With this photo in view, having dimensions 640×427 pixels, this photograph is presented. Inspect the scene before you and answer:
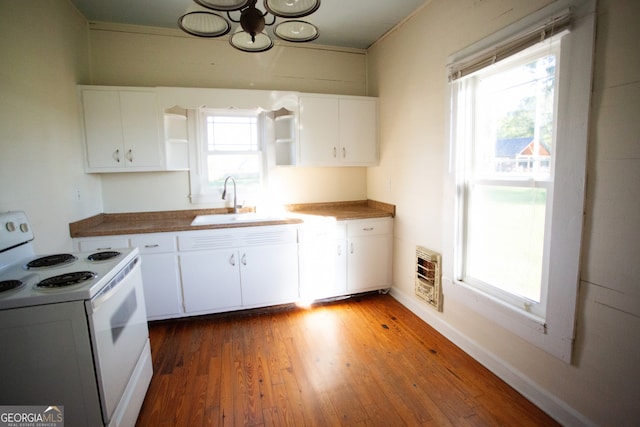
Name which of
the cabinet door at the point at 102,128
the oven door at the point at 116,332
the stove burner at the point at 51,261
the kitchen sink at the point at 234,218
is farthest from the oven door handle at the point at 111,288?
the cabinet door at the point at 102,128

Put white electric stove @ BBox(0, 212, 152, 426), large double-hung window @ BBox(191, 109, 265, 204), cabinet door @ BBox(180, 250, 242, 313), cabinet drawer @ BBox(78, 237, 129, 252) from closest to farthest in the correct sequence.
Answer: white electric stove @ BBox(0, 212, 152, 426) → cabinet drawer @ BBox(78, 237, 129, 252) → cabinet door @ BBox(180, 250, 242, 313) → large double-hung window @ BBox(191, 109, 265, 204)

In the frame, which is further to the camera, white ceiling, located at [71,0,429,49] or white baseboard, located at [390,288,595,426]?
white ceiling, located at [71,0,429,49]

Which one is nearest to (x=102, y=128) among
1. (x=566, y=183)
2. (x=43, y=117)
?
(x=43, y=117)

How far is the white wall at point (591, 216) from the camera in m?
1.36

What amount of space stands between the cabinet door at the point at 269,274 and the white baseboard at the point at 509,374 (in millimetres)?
1209

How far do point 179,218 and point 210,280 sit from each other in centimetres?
79

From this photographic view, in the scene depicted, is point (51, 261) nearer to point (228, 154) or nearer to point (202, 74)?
point (228, 154)

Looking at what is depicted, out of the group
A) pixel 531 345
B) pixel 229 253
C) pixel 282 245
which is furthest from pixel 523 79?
pixel 229 253

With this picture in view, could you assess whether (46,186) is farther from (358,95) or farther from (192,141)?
(358,95)

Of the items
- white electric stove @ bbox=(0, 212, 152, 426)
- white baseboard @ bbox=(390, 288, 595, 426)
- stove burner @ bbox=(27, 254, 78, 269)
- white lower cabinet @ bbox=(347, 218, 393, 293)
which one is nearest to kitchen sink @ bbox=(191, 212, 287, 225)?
white lower cabinet @ bbox=(347, 218, 393, 293)

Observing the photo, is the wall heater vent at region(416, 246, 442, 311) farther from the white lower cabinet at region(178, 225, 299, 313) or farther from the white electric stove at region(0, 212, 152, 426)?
the white electric stove at region(0, 212, 152, 426)

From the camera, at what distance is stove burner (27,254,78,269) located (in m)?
1.64

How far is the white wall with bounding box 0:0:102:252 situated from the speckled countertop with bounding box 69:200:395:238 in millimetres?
159

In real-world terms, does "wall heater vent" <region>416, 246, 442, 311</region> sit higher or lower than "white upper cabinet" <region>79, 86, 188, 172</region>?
lower
